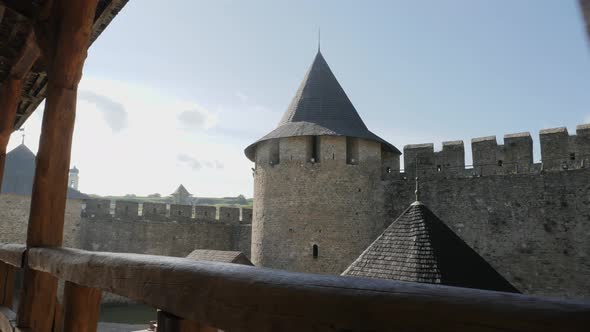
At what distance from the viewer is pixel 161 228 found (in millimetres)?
18875

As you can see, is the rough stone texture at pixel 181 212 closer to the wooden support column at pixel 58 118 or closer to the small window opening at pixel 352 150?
the small window opening at pixel 352 150

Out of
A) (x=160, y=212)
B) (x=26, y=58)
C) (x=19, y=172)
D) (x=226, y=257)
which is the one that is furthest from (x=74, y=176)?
(x=26, y=58)

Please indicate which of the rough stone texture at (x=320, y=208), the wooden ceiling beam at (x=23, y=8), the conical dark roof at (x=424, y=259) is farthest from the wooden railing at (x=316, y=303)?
the rough stone texture at (x=320, y=208)

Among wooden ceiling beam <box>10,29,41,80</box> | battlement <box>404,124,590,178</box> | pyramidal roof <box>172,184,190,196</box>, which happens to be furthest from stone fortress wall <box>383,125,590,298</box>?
pyramidal roof <box>172,184,190,196</box>

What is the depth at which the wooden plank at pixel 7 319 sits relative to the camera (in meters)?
2.85

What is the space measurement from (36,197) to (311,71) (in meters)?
13.4

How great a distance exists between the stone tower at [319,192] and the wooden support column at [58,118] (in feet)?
34.3

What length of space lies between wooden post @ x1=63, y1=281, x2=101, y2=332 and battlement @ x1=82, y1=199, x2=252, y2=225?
57.2 feet

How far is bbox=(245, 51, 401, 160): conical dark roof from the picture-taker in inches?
536

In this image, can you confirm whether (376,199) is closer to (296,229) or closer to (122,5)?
(296,229)

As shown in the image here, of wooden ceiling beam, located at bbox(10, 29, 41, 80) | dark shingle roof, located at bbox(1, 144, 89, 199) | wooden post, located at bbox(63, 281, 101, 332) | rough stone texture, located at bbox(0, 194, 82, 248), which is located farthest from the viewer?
dark shingle roof, located at bbox(1, 144, 89, 199)

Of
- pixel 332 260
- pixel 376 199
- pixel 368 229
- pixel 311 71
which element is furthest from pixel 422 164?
pixel 311 71

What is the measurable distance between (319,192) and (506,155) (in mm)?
5383

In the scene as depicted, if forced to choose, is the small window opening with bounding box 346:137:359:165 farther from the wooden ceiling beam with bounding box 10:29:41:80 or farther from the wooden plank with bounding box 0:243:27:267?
the wooden plank with bounding box 0:243:27:267
